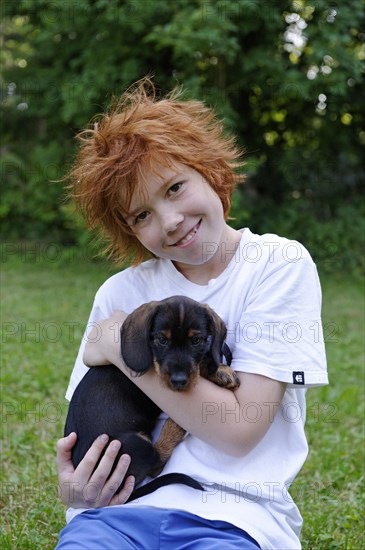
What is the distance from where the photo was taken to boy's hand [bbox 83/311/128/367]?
2.26 metres

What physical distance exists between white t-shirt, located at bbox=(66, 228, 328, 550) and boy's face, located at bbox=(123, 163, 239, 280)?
0.16 ft

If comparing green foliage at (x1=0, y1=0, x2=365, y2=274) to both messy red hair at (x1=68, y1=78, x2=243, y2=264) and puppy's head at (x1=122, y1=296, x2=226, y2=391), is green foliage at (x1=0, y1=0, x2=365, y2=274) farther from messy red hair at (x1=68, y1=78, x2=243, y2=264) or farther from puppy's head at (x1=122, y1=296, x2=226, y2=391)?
puppy's head at (x1=122, y1=296, x2=226, y2=391)

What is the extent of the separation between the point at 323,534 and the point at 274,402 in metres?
1.35

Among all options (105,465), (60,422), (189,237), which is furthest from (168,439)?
(60,422)

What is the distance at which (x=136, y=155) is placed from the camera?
7.48ft

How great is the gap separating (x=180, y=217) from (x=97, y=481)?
0.84 m

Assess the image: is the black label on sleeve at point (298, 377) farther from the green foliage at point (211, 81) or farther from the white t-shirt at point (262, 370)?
the green foliage at point (211, 81)

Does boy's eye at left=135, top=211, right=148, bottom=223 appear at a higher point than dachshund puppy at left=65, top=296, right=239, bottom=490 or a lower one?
higher

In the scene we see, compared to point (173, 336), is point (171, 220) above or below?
above

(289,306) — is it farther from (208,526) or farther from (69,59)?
(69,59)

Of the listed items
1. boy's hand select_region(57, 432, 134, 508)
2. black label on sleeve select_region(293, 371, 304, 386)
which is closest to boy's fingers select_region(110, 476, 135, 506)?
boy's hand select_region(57, 432, 134, 508)

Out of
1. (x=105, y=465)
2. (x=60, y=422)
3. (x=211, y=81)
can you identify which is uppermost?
(x=105, y=465)

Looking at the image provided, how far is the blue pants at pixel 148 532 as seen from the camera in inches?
75.5

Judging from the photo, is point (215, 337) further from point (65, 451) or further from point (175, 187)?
point (65, 451)
